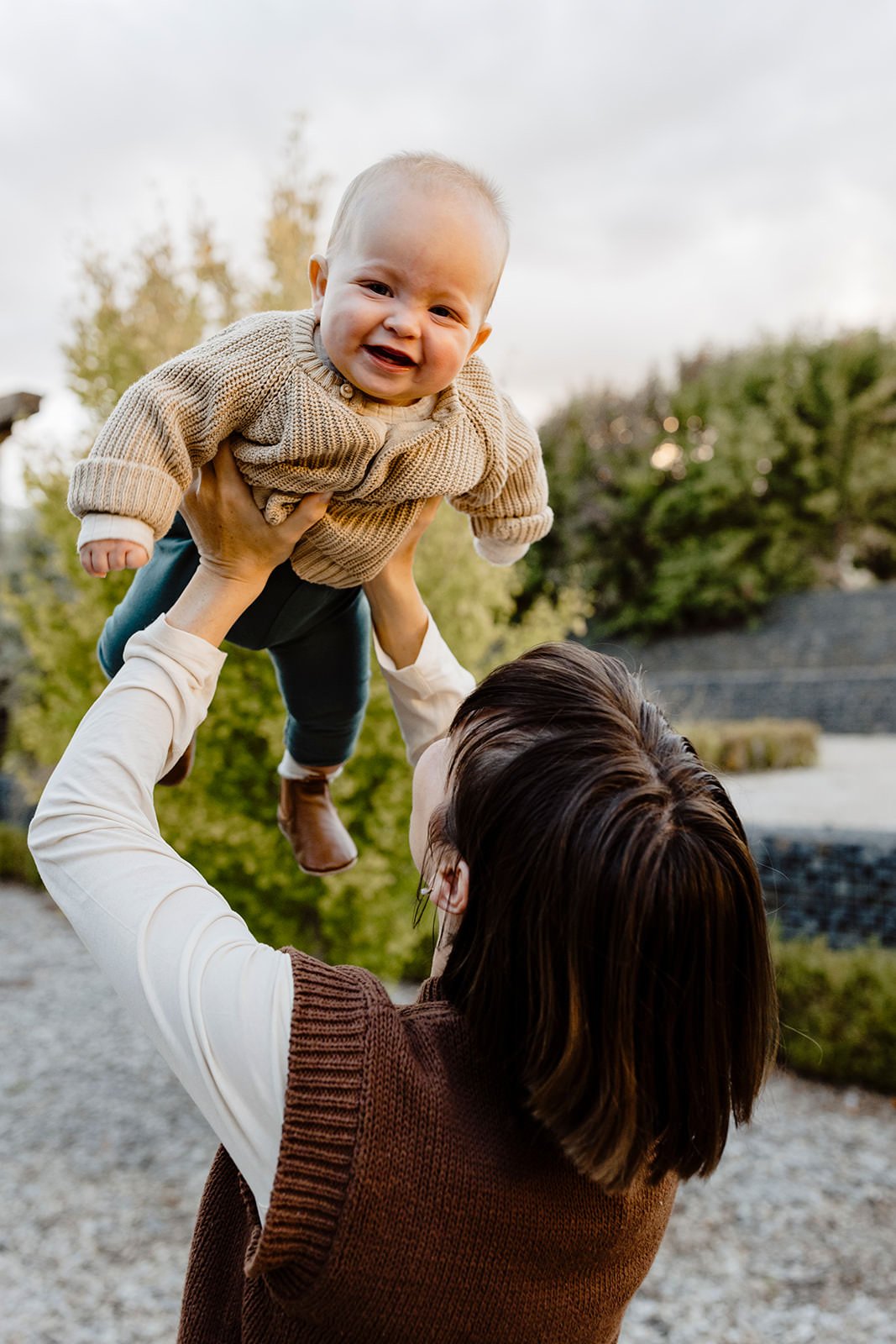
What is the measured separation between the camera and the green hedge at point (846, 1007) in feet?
17.0

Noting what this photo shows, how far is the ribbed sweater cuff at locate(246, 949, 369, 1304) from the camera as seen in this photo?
33.5 inches

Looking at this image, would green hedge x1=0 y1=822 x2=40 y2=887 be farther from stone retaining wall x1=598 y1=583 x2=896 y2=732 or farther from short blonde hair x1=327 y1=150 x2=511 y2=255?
short blonde hair x1=327 y1=150 x2=511 y2=255

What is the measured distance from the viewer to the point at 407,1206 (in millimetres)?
881

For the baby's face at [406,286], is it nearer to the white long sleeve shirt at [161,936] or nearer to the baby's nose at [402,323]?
the baby's nose at [402,323]

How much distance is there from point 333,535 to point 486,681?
0.32m

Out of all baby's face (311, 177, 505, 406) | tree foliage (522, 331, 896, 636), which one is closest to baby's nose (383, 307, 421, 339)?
baby's face (311, 177, 505, 406)

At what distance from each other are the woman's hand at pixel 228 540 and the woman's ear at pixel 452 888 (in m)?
0.37

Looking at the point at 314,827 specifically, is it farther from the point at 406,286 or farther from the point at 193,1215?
the point at 193,1215

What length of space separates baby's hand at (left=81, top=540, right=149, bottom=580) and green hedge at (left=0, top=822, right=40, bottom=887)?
33.7 ft

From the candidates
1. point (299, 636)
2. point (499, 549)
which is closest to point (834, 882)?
point (499, 549)

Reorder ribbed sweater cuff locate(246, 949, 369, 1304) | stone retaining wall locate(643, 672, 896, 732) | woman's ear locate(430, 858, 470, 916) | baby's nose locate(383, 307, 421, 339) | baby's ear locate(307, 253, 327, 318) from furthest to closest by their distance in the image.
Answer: stone retaining wall locate(643, 672, 896, 732) → baby's ear locate(307, 253, 327, 318) → baby's nose locate(383, 307, 421, 339) → woman's ear locate(430, 858, 470, 916) → ribbed sweater cuff locate(246, 949, 369, 1304)

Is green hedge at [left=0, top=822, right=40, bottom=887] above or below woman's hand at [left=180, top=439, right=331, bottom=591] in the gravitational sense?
below

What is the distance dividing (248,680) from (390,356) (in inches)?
126

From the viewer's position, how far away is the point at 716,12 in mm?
5633
